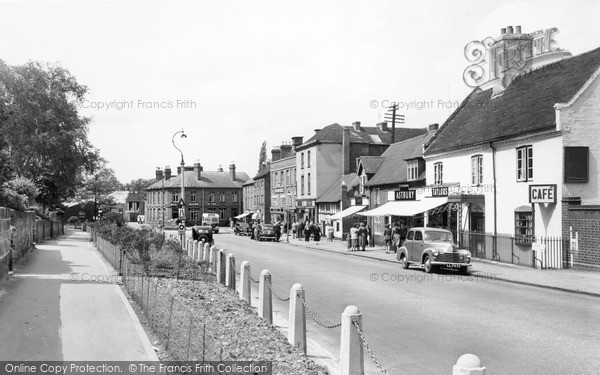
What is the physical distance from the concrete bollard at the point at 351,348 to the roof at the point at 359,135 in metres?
49.6

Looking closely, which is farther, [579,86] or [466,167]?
[466,167]

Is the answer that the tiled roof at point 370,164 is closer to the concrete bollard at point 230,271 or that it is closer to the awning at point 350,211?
the awning at point 350,211

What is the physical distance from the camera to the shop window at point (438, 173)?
33562mm

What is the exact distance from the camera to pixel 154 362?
776 centimetres

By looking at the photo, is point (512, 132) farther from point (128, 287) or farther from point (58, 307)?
point (58, 307)

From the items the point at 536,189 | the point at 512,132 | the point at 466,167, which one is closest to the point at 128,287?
the point at 536,189

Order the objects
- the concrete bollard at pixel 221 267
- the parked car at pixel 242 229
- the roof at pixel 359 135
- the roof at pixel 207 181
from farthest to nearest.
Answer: the roof at pixel 207 181
the parked car at pixel 242 229
the roof at pixel 359 135
the concrete bollard at pixel 221 267

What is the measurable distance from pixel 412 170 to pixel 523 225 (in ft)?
41.3

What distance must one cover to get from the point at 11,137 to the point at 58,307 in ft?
121

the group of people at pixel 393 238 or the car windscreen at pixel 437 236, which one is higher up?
the car windscreen at pixel 437 236

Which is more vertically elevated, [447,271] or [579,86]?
[579,86]

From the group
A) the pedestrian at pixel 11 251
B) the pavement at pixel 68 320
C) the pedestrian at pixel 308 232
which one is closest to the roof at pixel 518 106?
the pedestrian at pixel 308 232

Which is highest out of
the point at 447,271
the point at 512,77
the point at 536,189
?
the point at 512,77

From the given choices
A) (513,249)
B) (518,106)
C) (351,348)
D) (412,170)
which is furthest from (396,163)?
(351,348)
